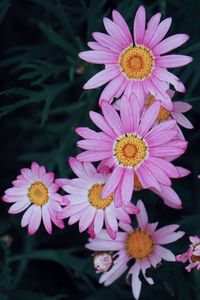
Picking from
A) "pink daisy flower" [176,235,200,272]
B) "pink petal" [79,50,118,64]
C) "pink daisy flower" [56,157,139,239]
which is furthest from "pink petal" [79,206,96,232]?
"pink petal" [79,50,118,64]

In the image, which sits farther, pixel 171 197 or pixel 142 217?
pixel 142 217

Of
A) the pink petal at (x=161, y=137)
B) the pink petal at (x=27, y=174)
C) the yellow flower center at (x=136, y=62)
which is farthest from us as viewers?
the pink petal at (x=27, y=174)

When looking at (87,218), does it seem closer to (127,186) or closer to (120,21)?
(127,186)

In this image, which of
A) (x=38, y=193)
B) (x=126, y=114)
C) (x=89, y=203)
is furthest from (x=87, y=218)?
(x=126, y=114)

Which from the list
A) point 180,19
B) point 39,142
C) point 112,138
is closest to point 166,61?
point 112,138

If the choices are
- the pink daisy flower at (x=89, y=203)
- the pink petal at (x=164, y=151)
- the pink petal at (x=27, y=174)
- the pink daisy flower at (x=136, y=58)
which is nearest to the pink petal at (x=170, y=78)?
the pink daisy flower at (x=136, y=58)

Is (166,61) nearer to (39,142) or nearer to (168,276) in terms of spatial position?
(168,276)

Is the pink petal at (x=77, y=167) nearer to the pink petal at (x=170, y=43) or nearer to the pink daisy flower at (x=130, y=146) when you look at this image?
the pink daisy flower at (x=130, y=146)
